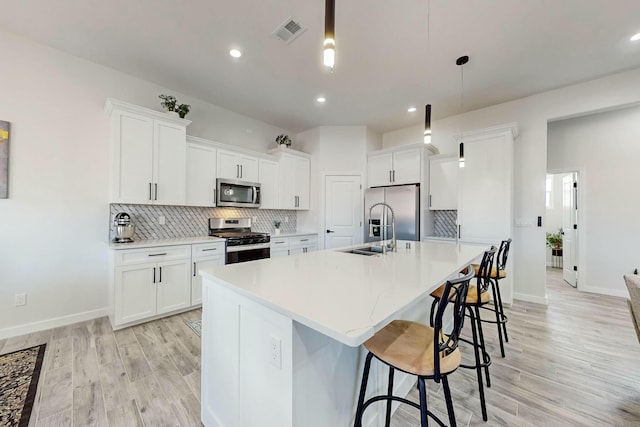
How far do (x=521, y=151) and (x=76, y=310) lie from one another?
6.21 metres

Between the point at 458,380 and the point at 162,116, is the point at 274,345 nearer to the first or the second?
the point at 458,380

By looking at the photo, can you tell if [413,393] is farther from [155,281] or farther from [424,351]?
[155,281]

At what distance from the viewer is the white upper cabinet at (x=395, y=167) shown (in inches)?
170

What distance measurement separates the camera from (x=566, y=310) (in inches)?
130

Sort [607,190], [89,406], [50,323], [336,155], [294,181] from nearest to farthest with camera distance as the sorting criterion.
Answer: [89,406] < [50,323] < [607,190] < [294,181] < [336,155]

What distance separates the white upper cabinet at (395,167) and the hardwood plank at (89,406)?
439 cm

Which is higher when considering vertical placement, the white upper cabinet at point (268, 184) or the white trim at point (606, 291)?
the white upper cabinet at point (268, 184)

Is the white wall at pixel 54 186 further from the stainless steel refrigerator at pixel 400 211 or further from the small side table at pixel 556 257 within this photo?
the small side table at pixel 556 257

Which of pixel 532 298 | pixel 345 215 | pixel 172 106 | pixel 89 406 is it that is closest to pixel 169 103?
pixel 172 106

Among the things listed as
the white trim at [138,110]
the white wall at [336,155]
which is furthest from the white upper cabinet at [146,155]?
the white wall at [336,155]

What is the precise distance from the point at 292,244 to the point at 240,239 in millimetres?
1040

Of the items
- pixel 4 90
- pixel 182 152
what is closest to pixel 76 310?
pixel 182 152

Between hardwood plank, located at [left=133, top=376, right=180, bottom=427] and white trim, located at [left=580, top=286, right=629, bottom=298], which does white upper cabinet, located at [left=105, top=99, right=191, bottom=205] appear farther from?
white trim, located at [left=580, top=286, right=629, bottom=298]

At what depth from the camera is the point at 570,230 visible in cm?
459
